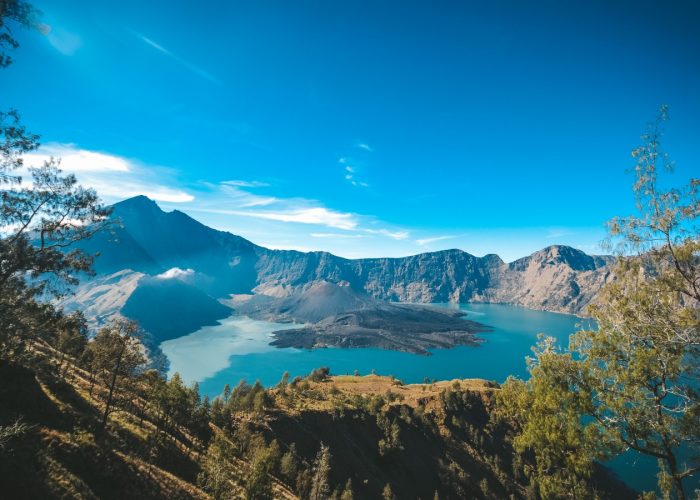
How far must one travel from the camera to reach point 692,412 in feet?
47.1

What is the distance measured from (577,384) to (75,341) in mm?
77658

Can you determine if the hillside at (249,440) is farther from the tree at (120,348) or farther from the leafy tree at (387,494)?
the tree at (120,348)

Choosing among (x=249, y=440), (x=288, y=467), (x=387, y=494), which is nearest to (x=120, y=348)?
(x=249, y=440)

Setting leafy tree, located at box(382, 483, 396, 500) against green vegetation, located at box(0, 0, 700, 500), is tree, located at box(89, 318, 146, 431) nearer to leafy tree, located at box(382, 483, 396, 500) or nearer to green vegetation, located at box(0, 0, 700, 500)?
green vegetation, located at box(0, 0, 700, 500)

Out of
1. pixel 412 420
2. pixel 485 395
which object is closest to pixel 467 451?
pixel 412 420

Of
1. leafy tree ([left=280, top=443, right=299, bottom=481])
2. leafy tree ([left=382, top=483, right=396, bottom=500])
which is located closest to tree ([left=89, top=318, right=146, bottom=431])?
leafy tree ([left=280, top=443, right=299, bottom=481])

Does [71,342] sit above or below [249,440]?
above

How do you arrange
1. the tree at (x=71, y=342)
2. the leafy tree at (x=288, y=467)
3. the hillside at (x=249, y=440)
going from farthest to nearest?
1. the leafy tree at (x=288, y=467)
2. the tree at (x=71, y=342)
3. the hillside at (x=249, y=440)

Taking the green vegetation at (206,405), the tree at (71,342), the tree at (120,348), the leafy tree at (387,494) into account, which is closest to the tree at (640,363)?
the green vegetation at (206,405)

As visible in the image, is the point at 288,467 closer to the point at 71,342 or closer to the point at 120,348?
the point at 120,348

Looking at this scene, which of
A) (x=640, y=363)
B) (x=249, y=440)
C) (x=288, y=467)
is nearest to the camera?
(x=640, y=363)

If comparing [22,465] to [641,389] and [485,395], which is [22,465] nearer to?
[641,389]

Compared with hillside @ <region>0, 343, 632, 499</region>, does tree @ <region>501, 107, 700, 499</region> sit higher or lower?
higher

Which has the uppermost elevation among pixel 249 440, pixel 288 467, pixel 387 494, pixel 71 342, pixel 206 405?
pixel 71 342
